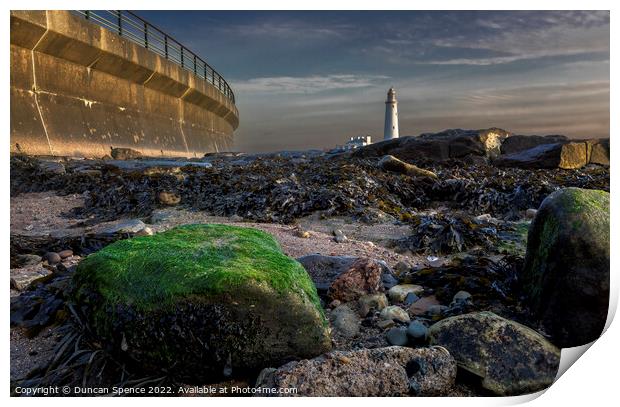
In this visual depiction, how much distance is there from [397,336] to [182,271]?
3.66ft

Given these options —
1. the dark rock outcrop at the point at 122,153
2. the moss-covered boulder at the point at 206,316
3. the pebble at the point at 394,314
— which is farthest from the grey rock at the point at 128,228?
the dark rock outcrop at the point at 122,153

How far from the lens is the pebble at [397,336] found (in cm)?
240

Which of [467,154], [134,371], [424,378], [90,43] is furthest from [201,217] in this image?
[467,154]

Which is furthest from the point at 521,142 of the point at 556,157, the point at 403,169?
the point at 403,169

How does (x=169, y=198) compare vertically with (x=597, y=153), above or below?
below

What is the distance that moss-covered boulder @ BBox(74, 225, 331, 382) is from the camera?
6.87 feet

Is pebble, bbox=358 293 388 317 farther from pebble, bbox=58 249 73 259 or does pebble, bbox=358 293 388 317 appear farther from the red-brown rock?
pebble, bbox=58 249 73 259

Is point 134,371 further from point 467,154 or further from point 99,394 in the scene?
point 467,154

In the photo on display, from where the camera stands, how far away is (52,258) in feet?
12.2

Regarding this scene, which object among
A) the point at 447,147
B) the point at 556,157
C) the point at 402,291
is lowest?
the point at 402,291

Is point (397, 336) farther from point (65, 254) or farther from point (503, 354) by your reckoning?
point (65, 254)

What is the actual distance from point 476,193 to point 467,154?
15.4 feet

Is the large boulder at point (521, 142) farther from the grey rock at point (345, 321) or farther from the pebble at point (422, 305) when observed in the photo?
the grey rock at point (345, 321)

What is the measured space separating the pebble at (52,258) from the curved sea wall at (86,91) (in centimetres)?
298
